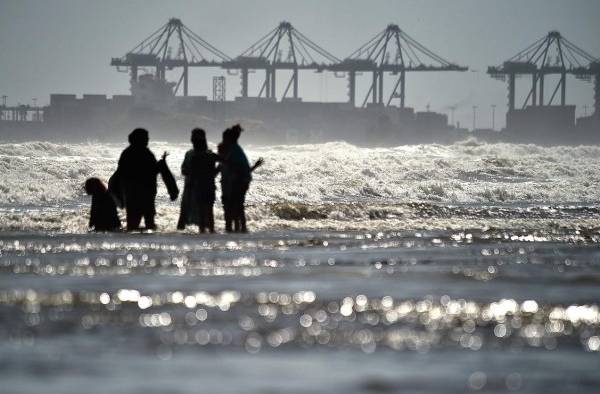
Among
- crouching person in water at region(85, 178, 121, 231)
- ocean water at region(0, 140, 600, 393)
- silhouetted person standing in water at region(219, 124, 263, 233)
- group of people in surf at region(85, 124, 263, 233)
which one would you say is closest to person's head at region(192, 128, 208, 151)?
group of people in surf at region(85, 124, 263, 233)

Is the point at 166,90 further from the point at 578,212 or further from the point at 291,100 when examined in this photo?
the point at 578,212

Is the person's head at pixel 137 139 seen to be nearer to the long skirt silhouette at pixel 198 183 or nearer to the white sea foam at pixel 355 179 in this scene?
the long skirt silhouette at pixel 198 183

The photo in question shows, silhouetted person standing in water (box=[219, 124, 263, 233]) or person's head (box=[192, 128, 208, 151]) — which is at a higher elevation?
person's head (box=[192, 128, 208, 151])

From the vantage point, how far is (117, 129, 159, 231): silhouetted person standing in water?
14703mm

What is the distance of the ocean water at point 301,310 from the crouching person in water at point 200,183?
32cm

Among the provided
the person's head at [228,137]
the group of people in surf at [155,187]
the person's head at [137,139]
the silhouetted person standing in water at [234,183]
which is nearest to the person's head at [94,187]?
the group of people in surf at [155,187]

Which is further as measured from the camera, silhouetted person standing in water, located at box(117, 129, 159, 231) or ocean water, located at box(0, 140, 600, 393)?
silhouetted person standing in water, located at box(117, 129, 159, 231)

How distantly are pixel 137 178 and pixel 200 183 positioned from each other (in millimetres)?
639

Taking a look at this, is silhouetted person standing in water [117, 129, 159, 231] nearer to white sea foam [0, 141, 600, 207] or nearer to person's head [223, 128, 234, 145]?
person's head [223, 128, 234, 145]

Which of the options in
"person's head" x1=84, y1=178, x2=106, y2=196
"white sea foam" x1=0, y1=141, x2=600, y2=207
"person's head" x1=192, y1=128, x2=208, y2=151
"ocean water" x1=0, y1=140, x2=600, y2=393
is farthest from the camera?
"white sea foam" x1=0, y1=141, x2=600, y2=207

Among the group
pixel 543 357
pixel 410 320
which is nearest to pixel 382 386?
pixel 543 357

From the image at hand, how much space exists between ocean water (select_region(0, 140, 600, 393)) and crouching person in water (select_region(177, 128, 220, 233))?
321 millimetres

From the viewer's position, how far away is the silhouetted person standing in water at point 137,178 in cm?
1470

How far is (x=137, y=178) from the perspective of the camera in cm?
1473
